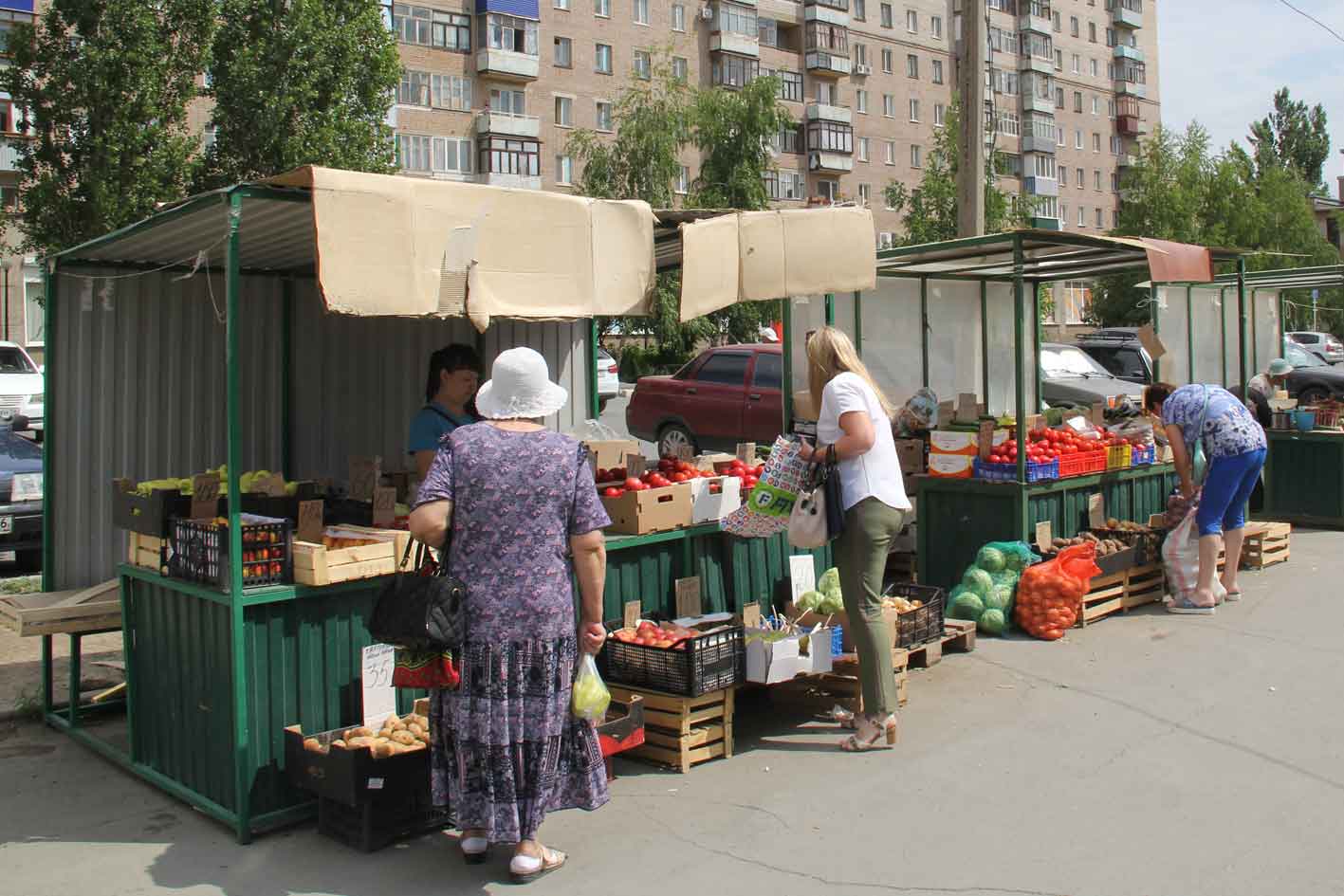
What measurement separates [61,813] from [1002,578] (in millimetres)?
5749

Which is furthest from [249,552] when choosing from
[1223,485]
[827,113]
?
[827,113]

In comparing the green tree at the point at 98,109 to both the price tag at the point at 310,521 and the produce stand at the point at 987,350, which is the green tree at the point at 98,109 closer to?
the produce stand at the point at 987,350

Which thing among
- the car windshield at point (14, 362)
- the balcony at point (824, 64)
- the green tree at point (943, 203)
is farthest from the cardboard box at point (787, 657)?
the balcony at point (824, 64)

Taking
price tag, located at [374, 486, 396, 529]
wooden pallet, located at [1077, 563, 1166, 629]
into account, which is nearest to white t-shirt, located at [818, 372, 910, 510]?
price tag, located at [374, 486, 396, 529]

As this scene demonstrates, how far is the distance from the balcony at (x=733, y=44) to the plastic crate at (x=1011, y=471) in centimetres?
4580

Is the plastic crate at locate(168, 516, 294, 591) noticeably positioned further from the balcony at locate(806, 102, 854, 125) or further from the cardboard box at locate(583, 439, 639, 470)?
the balcony at locate(806, 102, 854, 125)

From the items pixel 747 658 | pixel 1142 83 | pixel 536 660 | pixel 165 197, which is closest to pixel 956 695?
pixel 747 658

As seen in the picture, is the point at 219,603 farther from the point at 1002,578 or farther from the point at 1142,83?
the point at 1142,83

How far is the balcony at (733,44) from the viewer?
51219mm

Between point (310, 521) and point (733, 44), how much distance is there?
49764 mm

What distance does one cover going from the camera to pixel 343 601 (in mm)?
5070

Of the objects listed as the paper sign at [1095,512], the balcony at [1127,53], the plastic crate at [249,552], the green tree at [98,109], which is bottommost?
the paper sign at [1095,512]

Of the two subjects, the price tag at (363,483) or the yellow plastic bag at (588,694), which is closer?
the yellow plastic bag at (588,694)

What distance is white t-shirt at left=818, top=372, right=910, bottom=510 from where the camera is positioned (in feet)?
18.0
